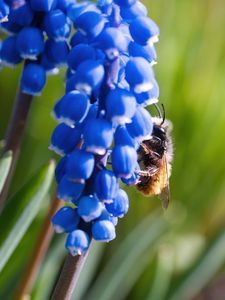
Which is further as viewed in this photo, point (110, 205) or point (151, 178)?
point (151, 178)

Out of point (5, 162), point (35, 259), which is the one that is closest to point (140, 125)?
point (5, 162)

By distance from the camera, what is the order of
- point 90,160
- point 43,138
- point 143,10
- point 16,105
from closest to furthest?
point 90,160 < point 143,10 < point 16,105 < point 43,138

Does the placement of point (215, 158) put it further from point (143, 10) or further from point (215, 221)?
point (143, 10)

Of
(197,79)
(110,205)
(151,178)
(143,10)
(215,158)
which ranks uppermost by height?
(143,10)

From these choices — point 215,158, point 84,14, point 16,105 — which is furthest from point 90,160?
point 215,158

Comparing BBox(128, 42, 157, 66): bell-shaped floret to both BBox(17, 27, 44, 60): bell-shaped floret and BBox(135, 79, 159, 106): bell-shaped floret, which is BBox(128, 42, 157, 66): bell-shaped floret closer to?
BBox(135, 79, 159, 106): bell-shaped floret

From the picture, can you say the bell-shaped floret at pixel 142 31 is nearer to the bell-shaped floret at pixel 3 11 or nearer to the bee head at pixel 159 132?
the bell-shaped floret at pixel 3 11

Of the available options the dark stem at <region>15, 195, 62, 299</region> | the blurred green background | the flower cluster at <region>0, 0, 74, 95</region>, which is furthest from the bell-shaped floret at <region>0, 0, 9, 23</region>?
the blurred green background
